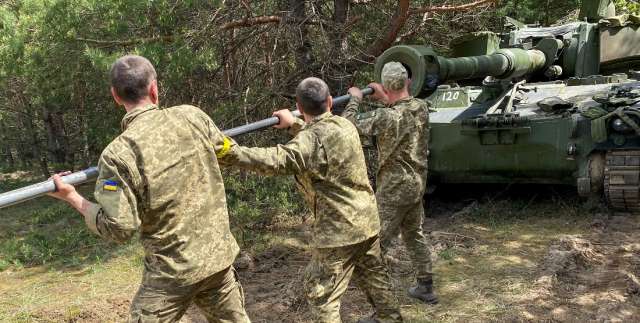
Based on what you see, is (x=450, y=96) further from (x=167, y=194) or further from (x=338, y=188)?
(x=167, y=194)

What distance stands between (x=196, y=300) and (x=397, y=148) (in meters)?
1.90

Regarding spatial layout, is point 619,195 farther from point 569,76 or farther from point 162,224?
point 162,224

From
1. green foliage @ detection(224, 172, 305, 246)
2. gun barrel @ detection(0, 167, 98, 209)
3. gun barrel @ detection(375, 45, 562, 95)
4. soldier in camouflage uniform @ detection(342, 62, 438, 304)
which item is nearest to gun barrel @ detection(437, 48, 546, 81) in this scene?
gun barrel @ detection(375, 45, 562, 95)

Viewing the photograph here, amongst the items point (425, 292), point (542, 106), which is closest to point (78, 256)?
point (425, 292)

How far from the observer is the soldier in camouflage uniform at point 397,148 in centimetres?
425

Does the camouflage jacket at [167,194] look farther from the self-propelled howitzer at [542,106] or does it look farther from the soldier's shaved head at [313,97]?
the self-propelled howitzer at [542,106]

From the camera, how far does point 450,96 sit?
7621 millimetres

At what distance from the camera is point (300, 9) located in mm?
8289

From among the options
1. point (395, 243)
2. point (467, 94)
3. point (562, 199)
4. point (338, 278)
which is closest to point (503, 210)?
point (562, 199)

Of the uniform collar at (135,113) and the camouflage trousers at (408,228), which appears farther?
the camouflage trousers at (408,228)

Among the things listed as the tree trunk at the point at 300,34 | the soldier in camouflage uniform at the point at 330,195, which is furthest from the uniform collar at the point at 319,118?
the tree trunk at the point at 300,34

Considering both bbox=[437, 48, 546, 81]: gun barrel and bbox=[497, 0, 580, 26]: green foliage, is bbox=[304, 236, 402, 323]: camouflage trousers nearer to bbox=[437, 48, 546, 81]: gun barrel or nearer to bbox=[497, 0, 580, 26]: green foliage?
bbox=[437, 48, 546, 81]: gun barrel

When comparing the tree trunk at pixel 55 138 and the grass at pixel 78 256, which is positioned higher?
the tree trunk at pixel 55 138

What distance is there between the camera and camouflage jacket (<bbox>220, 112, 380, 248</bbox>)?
10.7ft
